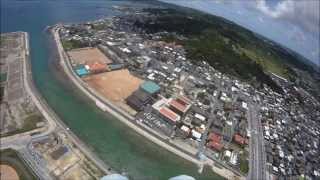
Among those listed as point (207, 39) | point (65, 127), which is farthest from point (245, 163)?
point (207, 39)

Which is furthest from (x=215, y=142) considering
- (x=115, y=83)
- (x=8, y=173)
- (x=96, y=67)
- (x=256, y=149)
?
(x=8, y=173)

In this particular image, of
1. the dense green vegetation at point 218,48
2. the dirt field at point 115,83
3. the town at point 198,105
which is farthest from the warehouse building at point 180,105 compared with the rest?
the dense green vegetation at point 218,48

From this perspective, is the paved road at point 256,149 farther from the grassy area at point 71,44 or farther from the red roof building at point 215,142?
the grassy area at point 71,44

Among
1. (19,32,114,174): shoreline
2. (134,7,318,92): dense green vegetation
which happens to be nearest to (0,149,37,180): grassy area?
(19,32,114,174): shoreline

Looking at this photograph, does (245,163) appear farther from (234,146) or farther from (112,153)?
(112,153)

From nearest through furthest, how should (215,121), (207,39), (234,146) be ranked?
1. (234,146)
2. (215,121)
3. (207,39)

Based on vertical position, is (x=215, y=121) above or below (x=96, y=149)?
above

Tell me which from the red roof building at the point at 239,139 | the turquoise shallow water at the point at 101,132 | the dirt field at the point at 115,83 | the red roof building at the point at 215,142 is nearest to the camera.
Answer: the turquoise shallow water at the point at 101,132
